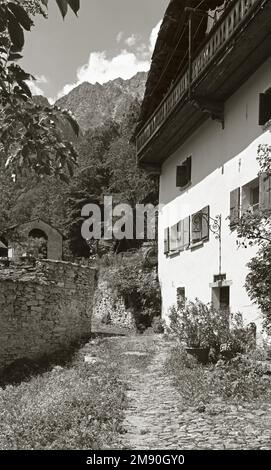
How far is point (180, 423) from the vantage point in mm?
6262

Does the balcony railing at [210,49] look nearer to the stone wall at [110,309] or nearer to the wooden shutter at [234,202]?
the wooden shutter at [234,202]

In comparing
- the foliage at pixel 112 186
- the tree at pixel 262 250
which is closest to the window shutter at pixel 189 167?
the tree at pixel 262 250

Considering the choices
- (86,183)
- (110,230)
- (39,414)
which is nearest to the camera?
(39,414)

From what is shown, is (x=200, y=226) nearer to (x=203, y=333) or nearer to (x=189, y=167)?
(x=189, y=167)

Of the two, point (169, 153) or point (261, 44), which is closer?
point (261, 44)

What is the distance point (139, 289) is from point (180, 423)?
43.6ft

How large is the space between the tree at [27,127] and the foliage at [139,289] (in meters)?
16.1

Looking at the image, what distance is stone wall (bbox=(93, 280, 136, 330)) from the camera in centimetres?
2070

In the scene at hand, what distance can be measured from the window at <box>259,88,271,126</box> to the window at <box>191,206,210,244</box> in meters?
3.70

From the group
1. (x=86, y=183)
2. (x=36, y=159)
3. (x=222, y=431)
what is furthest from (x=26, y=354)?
(x=86, y=183)

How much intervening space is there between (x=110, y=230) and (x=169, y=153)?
724 inches

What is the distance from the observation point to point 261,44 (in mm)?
10500
